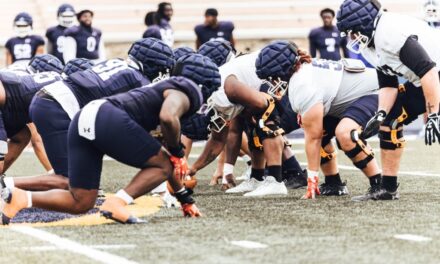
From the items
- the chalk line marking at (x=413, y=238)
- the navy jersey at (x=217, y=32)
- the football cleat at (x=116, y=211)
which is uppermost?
the chalk line marking at (x=413, y=238)

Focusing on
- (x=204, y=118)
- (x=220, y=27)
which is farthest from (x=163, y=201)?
(x=220, y=27)

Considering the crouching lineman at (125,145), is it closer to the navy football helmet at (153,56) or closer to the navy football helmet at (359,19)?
the navy football helmet at (153,56)

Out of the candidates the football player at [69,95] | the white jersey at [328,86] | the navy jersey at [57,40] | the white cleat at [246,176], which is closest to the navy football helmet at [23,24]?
the navy jersey at [57,40]

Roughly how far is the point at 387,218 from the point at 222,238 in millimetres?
1292

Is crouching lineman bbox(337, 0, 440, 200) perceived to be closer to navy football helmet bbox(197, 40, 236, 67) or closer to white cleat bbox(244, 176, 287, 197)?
white cleat bbox(244, 176, 287, 197)

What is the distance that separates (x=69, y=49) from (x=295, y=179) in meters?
7.13

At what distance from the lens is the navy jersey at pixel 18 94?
Answer: 821 centimetres

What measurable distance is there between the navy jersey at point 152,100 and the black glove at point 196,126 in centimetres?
106

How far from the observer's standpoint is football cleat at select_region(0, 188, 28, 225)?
6.96 meters

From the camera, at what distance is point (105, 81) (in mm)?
7789

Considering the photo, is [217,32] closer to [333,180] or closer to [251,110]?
[251,110]

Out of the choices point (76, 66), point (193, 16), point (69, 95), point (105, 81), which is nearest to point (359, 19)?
point (105, 81)

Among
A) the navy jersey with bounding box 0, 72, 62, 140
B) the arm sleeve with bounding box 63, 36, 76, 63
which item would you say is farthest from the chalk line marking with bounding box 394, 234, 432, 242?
the arm sleeve with bounding box 63, 36, 76, 63

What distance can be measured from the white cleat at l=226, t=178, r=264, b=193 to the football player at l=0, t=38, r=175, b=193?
70.5 inches
